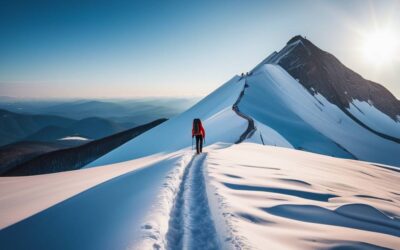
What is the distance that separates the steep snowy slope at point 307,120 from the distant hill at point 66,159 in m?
51.0

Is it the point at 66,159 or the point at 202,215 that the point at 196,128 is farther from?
the point at 66,159

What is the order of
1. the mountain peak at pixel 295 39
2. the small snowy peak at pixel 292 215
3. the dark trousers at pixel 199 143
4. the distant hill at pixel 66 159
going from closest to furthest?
the small snowy peak at pixel 292 215
the dark trousers at pixel 199 143
the distant hill at pixel 66 159
the mountain peak at pixel 295 39

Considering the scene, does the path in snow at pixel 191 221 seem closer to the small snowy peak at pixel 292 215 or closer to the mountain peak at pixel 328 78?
the small snowy peak at pixel 292 215

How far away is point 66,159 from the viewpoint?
268 feet

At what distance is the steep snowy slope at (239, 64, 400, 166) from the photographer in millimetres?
58188

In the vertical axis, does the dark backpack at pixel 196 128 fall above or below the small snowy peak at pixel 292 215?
above

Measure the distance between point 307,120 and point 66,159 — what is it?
69.3m

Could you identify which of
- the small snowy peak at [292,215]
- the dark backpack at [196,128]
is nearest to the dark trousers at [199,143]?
the dark backpack at [196,128]

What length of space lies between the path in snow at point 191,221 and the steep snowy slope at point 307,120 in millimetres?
42581

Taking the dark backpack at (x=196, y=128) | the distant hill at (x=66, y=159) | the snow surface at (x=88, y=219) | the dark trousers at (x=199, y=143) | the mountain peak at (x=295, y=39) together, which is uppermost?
the mountain peak at (x=295, y=39)

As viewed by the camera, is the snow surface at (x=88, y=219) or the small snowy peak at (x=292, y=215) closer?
the snow surface at (x=88, y=219)

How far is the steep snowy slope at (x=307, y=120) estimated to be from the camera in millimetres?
58188

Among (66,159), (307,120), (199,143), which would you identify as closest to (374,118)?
(307,120)

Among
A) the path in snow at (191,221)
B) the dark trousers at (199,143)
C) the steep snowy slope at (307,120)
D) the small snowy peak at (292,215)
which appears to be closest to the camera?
the path in snow at (191,221)
